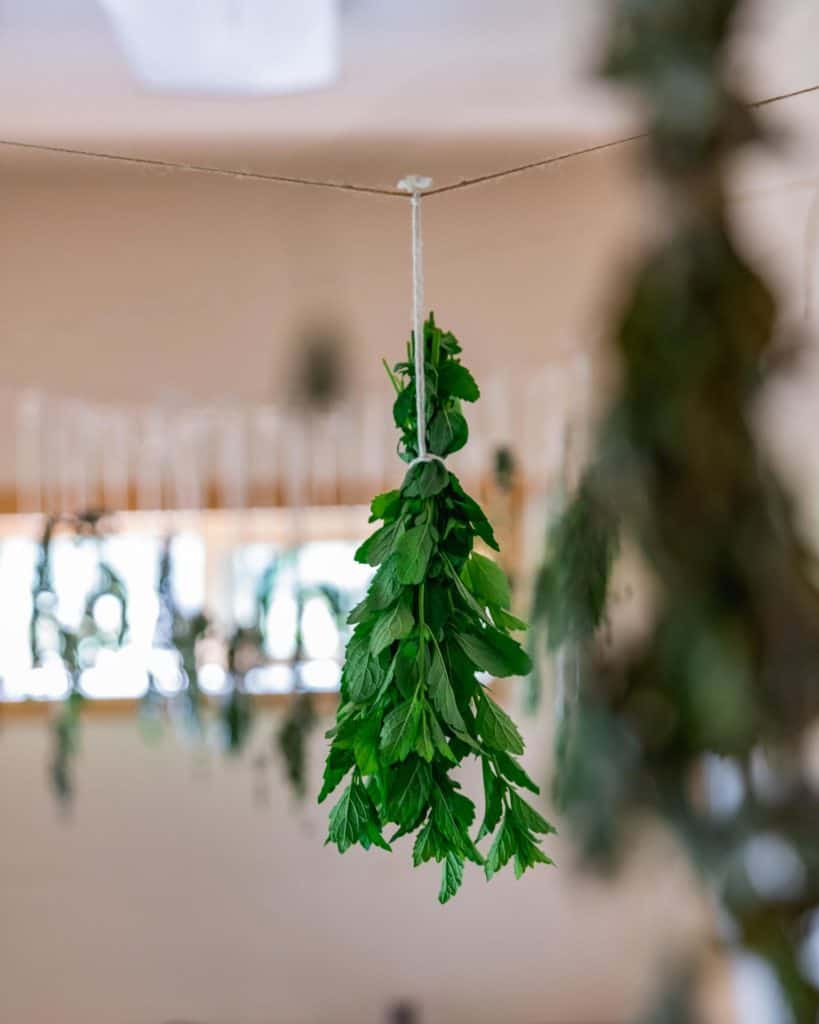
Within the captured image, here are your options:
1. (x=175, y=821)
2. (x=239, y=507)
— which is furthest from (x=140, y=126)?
(x=175, y=821)

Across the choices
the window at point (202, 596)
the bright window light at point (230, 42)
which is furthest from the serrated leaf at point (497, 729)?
the window at point (202, 596)

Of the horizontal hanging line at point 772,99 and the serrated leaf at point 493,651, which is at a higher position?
the horizontal hanging line at point 772,99

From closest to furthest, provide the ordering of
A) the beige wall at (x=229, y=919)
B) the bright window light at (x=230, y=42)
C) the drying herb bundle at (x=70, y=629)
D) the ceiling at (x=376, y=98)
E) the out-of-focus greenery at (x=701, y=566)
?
the out-of-focus greenery at (x=701, y=566) → the bright window light at (x=230, y=42) → the ceiling at (x=376, y=98) → the drying herb bundle at (x=70, y=629) → the beige wall at (x=229, y=919)

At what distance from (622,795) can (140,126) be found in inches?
103

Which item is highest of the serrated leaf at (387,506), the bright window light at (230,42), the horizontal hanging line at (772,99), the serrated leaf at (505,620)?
the bright window light at (230,42)

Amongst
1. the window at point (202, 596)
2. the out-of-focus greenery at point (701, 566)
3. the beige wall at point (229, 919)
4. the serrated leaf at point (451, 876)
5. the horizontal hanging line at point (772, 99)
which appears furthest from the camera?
the beige wall at point (229, 919)

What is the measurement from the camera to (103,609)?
2475 mm

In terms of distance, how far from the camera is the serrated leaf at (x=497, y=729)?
87 cm

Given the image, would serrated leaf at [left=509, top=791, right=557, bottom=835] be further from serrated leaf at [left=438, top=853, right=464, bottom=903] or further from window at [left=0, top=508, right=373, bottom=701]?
window at [left=0, top=508, right=373, bottom=701]

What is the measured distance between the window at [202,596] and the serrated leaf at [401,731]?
1.61 meters

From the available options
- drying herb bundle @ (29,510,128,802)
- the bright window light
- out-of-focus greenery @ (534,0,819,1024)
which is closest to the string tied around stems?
out-of-focus greenery @ (534,0,819,1024)

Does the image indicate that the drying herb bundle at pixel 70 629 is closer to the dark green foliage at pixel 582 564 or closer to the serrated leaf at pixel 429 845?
the serrated leaf at pixel 429 845

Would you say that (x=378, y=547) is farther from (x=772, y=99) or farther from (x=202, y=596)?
(x=202, y=596)

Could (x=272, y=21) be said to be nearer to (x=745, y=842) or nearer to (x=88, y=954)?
(x=745, y=842)
